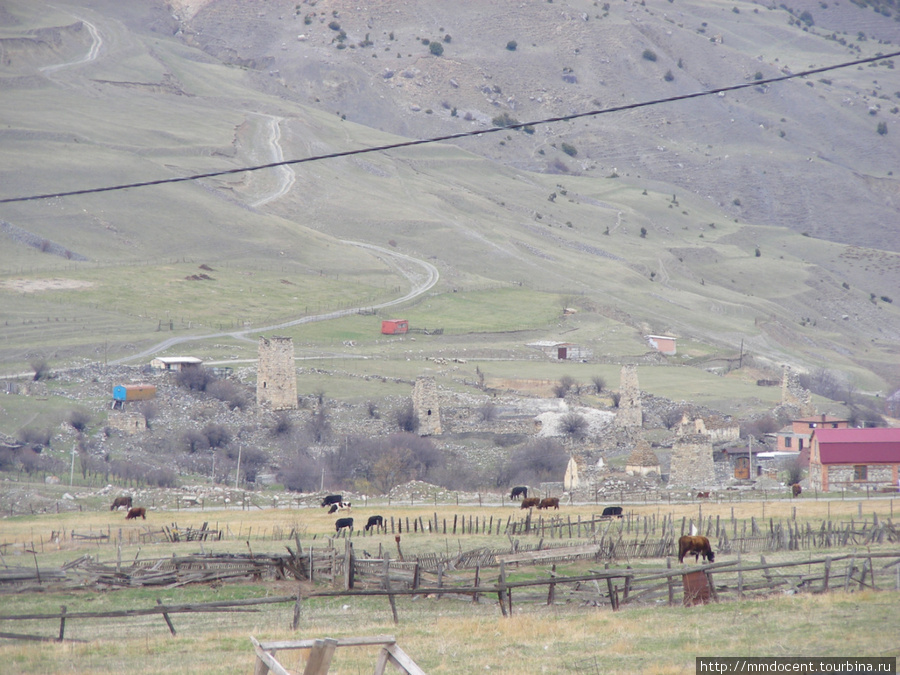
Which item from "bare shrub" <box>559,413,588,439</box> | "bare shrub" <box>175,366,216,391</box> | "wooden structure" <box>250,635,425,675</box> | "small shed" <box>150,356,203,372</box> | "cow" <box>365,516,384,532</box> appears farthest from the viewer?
"small shed" <box>150,356,203,372</box>

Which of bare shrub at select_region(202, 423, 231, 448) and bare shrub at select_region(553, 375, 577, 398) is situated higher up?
bare shrub at select_region(553, 375, 577, 398)

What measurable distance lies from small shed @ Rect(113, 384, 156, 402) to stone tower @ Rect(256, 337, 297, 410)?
19.0ft

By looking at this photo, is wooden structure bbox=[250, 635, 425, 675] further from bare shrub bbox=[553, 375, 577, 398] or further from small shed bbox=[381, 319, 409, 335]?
small shed bbox=[381, 319, 409, 335]

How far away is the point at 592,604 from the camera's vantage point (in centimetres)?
1820

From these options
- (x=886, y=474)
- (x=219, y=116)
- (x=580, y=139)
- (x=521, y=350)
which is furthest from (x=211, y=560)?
(x=580, y=139)

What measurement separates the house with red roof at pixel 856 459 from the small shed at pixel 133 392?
3348 centimetres

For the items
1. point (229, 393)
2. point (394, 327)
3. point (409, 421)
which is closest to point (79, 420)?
point (229, 393)

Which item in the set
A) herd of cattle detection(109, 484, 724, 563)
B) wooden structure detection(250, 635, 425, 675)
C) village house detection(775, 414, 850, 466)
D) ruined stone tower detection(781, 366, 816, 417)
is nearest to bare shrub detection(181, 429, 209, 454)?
herd of cattle detection(109, 484, 724, 563)

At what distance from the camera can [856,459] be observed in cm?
4288

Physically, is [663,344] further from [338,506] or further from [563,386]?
[338,506]

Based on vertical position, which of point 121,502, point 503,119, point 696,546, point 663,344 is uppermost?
point 503,119

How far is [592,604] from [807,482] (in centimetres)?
2987

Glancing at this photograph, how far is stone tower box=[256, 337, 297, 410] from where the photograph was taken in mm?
56969

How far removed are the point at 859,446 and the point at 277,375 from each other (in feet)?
96.0
